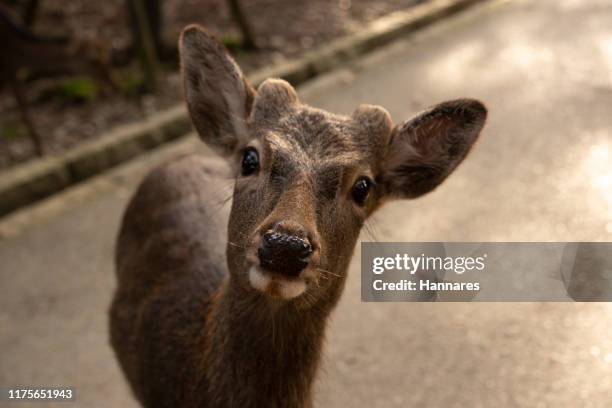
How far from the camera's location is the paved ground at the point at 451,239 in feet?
13.1

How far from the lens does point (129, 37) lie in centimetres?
747

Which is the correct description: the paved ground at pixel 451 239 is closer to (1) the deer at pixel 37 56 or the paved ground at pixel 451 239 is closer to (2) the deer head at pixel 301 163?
(1) the deer at pixel 37 56

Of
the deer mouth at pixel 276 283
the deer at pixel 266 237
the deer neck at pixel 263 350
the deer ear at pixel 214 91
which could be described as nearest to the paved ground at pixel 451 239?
the deer at pixel 266 237

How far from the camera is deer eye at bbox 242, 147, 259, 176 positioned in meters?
2.51

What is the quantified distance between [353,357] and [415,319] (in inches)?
18.7

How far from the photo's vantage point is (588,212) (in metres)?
5.01

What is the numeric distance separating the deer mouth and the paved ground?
6.31 feet

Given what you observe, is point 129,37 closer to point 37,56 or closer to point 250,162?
point 37,56

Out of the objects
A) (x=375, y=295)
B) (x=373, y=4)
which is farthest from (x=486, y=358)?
(x=373, y=4)

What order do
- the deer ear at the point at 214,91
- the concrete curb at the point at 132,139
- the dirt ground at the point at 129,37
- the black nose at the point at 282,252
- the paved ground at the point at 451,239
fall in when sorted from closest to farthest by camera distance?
the black nose at the point at 282,252 → the deer ear at the point at 214,91 → the paved ground at the point at 451,239 → the concrete curb at the point at 132,139 → the dirt ground at the point at 129,37

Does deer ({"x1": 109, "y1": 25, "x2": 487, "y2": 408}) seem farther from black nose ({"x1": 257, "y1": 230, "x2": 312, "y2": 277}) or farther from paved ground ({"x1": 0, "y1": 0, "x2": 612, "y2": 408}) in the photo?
paved ground ({"x1": 0, "y1": 0, "x2": 612, "y2": 408})
